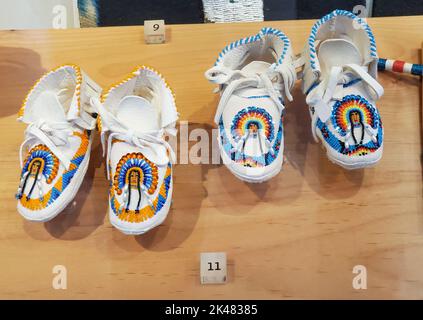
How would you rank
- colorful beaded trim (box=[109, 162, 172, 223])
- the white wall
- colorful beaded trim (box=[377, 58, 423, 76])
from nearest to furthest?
colorful beaded trim (box=[109, 162, 172, 223]) < colorful beaded trim (box=[377, 58, 423, 76]) < the white wall

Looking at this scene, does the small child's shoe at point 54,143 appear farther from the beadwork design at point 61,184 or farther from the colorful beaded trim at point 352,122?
the colorful beaded trim at point 352,122

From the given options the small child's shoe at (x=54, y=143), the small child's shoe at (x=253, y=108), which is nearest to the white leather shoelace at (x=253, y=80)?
the small child's shoe at (x=253, y=108)

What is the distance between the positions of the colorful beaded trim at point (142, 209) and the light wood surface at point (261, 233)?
8 centimetres

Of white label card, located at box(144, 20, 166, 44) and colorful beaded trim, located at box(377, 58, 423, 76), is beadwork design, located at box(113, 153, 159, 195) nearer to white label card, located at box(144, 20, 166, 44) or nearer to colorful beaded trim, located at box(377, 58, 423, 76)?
white label card, located at box(144, 20, 166, 44)

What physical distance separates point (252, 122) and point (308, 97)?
11cm

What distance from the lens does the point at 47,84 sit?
749mm

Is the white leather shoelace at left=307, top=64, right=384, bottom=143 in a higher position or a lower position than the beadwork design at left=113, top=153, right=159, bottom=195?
higher

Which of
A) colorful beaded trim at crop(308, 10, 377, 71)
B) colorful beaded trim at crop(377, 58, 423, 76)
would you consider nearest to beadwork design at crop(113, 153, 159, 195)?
colorful beaded trim at crop(308, 10, 377, 71)

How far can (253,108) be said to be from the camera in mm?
706

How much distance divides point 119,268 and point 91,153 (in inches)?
8.6

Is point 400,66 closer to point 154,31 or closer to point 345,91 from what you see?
point 345,91

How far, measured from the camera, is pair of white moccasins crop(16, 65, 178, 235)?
2.22 feet

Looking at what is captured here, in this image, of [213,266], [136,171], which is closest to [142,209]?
[136,171]
